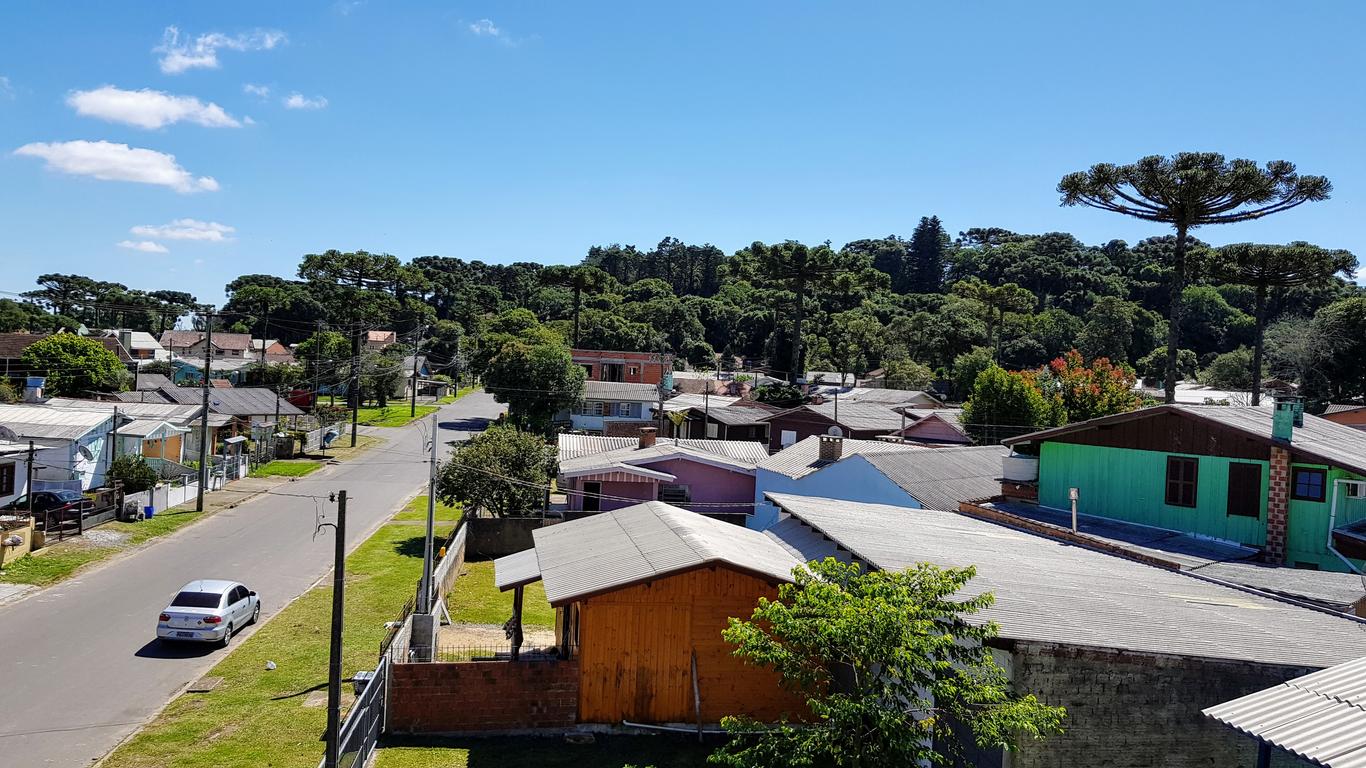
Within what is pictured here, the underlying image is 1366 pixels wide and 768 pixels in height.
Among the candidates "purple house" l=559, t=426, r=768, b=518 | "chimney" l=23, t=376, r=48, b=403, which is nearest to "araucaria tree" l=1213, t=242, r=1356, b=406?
"purple house" l=559, t=426, r=768, b=518

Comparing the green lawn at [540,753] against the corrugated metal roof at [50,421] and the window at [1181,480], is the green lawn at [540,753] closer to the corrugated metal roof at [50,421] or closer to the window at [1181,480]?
the window at [1181,480]

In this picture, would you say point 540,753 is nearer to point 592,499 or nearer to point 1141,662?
point 1141,662

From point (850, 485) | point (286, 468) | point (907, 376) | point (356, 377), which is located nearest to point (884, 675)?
point (850, 485)

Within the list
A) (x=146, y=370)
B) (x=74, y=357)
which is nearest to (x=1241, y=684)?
(x=74, y=357)

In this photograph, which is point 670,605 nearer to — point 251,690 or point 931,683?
point 931,683

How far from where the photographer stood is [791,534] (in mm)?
21859

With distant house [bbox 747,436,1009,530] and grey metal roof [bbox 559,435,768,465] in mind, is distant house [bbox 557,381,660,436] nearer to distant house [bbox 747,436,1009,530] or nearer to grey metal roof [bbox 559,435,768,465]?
grey metal roof [bbox 559,435,768,465]

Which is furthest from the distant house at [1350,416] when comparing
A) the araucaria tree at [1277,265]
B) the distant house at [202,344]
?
the distant house at [202,344]

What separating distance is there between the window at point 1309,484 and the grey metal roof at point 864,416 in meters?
31.0

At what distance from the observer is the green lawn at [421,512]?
3988 cm

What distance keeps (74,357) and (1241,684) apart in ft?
230

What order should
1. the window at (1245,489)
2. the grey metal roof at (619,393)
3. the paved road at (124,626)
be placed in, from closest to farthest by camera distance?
the paved road at (124,626) → the window at (1245,489) → the grey metal roof at (619,393)

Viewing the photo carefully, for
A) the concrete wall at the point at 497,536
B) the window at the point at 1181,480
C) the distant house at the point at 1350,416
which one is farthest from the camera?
the distant house at the point at 1350,416

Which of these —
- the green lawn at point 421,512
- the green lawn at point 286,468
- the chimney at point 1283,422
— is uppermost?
the chimney at point 1283,422
